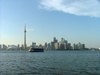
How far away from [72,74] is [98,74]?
6.79 metres

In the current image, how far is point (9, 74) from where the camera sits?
33.8 m

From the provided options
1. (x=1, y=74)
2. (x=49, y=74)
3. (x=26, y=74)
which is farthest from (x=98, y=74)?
(x=1, y=74)

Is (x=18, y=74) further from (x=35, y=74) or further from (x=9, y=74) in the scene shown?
(x=35, y=74)

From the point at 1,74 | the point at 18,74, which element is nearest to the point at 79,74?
the point at 18,74

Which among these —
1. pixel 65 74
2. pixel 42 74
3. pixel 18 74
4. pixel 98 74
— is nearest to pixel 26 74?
pixel 18 74

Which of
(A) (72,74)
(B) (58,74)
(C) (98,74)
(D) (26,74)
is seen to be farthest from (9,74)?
(C) (98,74)

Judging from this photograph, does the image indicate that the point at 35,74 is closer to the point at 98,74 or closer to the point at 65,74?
the point at 65,74

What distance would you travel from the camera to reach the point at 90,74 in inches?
1314

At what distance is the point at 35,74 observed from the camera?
1307 inches

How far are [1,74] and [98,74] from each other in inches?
1004

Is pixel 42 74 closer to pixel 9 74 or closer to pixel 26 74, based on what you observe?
pixel 26 74

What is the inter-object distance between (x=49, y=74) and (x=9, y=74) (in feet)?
34.7

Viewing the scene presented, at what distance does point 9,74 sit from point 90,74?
2127 centimetres

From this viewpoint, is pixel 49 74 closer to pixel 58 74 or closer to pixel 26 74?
pixel 58 74
